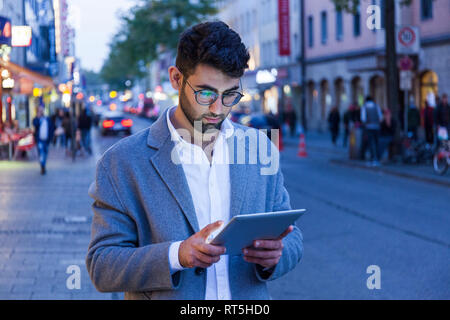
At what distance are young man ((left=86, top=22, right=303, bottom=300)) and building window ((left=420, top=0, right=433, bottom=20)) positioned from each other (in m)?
32.9

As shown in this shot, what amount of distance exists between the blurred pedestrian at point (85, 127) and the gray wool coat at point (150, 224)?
94.0 feet

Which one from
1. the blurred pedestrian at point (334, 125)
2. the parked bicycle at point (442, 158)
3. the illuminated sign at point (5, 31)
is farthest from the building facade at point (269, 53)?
the illuminated sign at point (5, 31)

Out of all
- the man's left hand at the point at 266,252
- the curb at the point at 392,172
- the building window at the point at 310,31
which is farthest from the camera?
the building window at the point at 310,31

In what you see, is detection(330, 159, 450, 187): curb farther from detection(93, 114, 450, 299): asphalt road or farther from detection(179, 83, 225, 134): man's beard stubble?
detection(179, 83, 225, 134): man's beard stubble

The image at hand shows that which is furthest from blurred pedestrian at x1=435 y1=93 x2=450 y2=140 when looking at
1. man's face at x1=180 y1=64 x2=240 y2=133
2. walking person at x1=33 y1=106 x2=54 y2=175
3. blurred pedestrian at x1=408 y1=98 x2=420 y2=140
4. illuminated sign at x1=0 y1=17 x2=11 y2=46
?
man's face at x1=180 y1=64 x2=240 y2=133

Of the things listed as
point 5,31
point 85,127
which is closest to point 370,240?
point 5,31

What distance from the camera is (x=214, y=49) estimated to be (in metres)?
2.66

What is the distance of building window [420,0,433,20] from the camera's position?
3425 cm

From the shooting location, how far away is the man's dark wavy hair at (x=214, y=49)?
2.67m

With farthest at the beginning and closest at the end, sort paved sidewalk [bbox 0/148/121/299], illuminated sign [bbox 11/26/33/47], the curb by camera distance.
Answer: the curb, illuminated sign [bbox 11/26/33/47], paved sidewalk [bbox 0/148/121/299]

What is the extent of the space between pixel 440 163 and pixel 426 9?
55.7 ft

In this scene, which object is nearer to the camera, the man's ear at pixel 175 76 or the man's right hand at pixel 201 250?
the man's right hand at pixel 201 250

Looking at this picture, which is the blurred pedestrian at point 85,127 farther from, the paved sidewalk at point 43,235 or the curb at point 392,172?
the paved sidewalk at point 43,235
